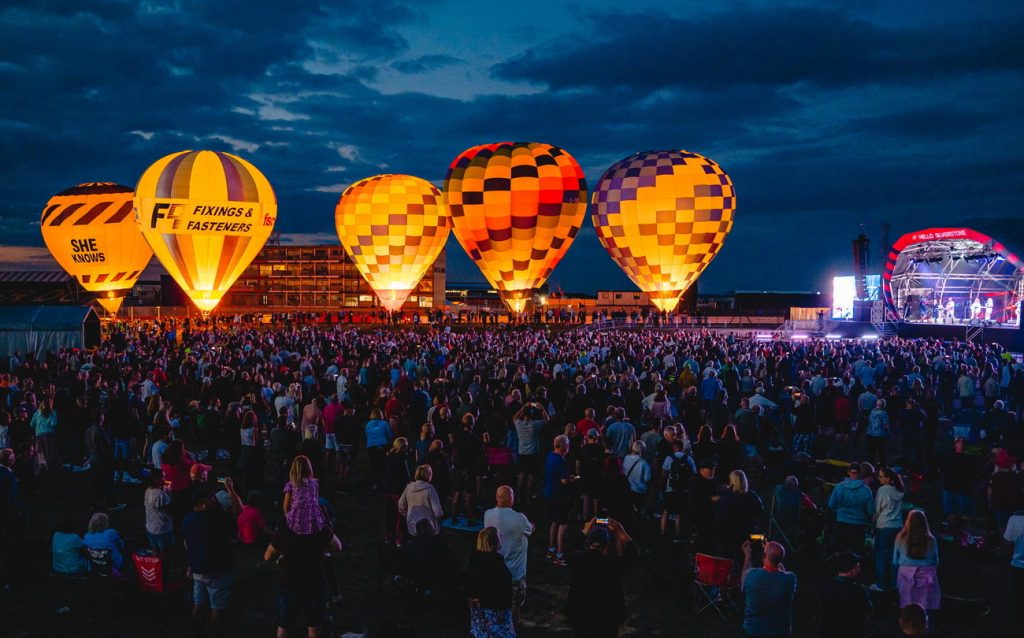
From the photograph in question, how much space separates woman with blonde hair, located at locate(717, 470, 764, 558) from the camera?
22.4 feet

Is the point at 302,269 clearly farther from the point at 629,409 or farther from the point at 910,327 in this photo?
the point at 629,409

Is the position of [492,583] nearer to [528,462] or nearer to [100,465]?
[528,462]

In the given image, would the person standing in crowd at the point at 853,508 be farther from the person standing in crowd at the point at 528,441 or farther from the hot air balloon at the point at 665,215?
the hot air balloon at the point at 665,215

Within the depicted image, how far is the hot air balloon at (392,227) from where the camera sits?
39125mm

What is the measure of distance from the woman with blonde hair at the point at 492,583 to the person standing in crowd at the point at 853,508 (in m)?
3.93

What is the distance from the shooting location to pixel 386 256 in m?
39.9

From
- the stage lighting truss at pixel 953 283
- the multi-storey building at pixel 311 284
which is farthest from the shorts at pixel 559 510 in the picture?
the multi-storey building at pixel 311 284

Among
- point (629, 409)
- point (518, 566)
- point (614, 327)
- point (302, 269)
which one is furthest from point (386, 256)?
point (302, 269)

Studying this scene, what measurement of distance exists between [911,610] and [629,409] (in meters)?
9.13

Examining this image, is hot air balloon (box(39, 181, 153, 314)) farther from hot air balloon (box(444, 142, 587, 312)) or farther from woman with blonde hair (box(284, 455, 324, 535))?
woman with blonde hair (box(284, 455, 324, 535))

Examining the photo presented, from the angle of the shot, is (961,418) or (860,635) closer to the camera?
(860,635)

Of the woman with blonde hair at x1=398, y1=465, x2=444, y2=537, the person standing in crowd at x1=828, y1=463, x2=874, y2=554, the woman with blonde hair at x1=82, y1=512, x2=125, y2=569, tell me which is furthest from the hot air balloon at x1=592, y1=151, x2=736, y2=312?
the woman with blonde hair at x1=82, y1=512, x2=125, y2=569

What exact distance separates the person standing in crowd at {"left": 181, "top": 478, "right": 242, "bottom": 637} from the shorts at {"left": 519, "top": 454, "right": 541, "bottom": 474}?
4.81 m

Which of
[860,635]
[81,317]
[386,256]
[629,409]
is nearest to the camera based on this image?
[860,635]
